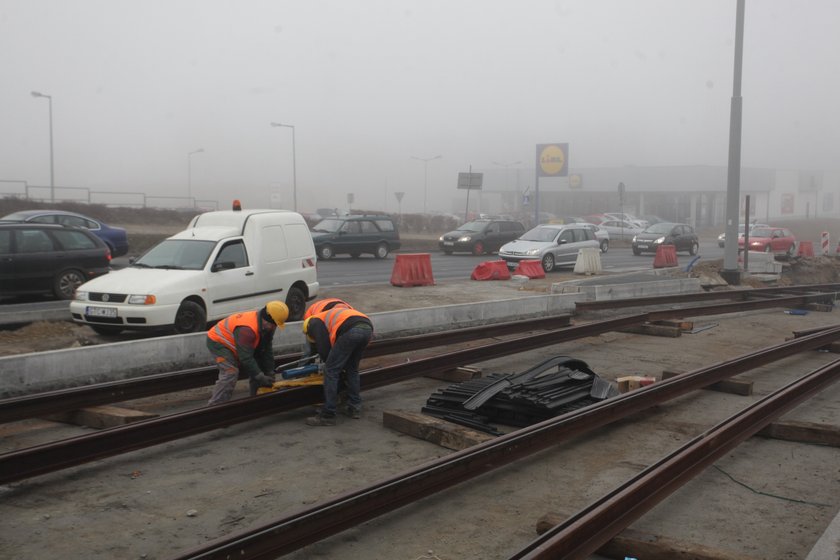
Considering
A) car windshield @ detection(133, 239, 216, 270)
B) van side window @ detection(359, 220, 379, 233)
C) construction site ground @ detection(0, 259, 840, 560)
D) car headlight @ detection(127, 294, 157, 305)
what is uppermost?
van side window @ detection(359, 220, 379, 233)

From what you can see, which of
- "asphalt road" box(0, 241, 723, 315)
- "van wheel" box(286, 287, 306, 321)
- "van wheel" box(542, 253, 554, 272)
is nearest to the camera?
"van wheel" box(286, 287, 306, 321)

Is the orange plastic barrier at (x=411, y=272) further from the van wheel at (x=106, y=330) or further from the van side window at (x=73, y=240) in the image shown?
the van wheel at (x=106, y=330)

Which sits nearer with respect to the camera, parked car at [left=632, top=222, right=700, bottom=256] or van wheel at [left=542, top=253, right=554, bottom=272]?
van wheel at [left=542, top=253, right=554, bottom=272]

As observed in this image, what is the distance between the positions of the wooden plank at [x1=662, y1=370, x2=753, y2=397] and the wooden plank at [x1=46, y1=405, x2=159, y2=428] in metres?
6.13

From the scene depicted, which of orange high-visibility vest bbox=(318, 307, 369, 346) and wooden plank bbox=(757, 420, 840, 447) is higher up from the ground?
orange high-visibility vest bbox=(318, 307, 369, 346)

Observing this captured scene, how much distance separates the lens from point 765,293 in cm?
1905

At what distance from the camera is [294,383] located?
772cm

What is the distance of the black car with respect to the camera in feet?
91.0

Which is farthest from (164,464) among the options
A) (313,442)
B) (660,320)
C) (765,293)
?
(765,293)

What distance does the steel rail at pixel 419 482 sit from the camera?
4.38 meters

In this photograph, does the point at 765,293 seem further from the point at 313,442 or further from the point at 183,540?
the point at 183,540

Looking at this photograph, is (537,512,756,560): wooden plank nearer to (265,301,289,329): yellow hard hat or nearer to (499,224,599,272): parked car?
(265,301,289,329): yellow hard hat

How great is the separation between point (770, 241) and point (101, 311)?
29.7 meters

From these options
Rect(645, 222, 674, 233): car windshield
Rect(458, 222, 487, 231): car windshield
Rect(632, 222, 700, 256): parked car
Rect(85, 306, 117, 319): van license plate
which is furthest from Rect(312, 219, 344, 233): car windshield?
Rect(85, 306, 117, 319): van license plate
